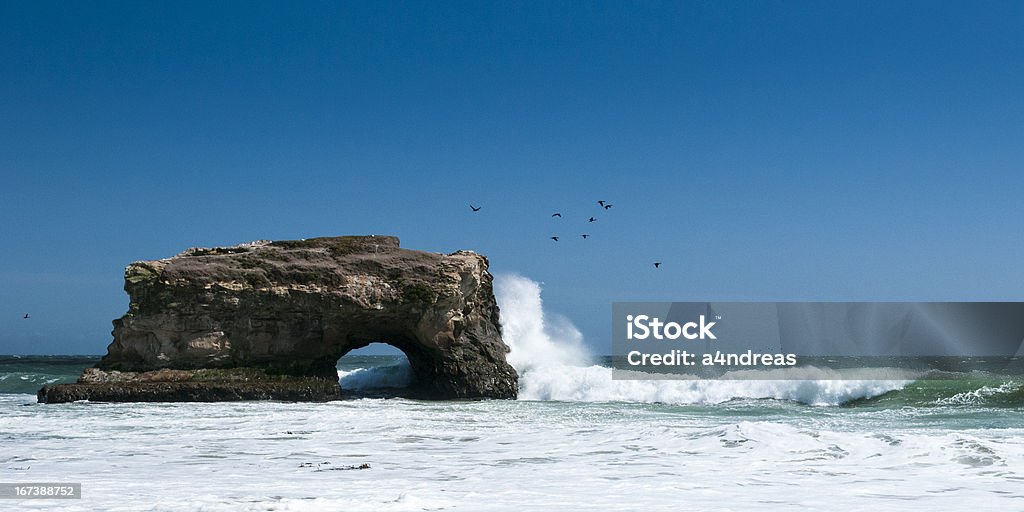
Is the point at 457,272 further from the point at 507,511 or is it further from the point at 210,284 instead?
the point at 507,511

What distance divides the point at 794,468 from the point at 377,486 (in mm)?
4371

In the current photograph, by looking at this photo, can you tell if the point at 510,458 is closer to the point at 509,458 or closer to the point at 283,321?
the point at 509,458

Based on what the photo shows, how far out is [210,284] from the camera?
921 inches

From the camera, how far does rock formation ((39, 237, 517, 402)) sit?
A: 23.1 metres

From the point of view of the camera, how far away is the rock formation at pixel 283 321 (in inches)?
908

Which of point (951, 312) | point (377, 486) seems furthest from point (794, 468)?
point (951, 312)
